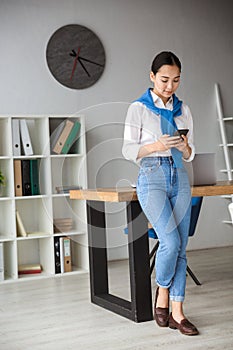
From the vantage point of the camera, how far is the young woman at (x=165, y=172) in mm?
3170

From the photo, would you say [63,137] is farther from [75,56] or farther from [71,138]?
[75,56]

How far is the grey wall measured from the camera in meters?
5.54

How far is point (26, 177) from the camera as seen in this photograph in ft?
17.1

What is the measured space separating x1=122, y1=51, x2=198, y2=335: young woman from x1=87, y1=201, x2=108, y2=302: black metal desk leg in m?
0.77

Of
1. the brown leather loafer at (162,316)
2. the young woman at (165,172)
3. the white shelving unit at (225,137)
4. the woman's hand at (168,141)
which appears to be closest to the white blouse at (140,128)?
the young woman at (165,172)

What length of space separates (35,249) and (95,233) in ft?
5.23

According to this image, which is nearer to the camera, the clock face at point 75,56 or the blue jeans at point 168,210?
the blue jeans at point 168,210

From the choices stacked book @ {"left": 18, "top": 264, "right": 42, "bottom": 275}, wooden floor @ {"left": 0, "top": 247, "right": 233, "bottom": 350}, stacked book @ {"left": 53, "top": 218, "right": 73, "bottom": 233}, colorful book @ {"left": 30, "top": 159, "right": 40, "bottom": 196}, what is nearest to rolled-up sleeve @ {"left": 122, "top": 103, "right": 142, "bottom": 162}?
wooden floor @ {"left": 0, "top": 247, "right": 233, "bottom": 350}

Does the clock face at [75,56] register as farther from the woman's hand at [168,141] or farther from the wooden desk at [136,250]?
the woman's hand at [168,141]

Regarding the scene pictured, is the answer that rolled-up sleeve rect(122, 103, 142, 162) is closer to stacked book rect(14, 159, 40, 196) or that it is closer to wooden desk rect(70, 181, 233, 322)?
wooden desk rect(70, 181, 233, 322)

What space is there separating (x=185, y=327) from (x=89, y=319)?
663 mm

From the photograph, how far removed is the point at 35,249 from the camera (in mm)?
5547

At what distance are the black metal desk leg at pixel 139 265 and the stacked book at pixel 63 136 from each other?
1.95 metres

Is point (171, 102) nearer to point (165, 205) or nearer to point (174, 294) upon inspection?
point (165, 205)
